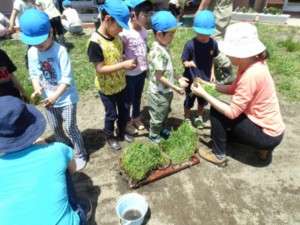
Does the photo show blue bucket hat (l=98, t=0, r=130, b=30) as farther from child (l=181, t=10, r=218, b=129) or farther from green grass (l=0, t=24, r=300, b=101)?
green grass (l=0, t=24, r=300, b=101)

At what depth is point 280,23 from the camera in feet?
32.9

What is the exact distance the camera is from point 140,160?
280cm

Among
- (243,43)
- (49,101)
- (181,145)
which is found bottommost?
(181,145)

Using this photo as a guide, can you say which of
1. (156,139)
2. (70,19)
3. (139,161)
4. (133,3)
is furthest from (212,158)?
(70,19)

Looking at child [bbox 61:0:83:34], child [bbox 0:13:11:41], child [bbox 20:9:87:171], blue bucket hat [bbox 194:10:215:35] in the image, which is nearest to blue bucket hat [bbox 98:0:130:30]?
child [bbox 20:9:87:171]

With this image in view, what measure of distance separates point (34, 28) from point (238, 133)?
2.46m

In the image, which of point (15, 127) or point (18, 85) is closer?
point (15, 127)

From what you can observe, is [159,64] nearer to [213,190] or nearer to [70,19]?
[213,190]

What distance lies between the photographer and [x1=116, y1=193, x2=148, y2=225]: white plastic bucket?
7.94 ft

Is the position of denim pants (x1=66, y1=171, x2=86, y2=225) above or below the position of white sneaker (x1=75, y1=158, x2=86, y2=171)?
above

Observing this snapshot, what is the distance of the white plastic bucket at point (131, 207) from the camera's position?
2.42 m

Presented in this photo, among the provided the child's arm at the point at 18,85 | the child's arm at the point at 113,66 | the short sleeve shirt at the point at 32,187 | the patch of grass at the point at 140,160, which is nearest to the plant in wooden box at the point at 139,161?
the patch of grass at the point at 140,160

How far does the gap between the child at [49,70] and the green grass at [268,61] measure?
2.04 meters

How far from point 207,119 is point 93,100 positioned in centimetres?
204
